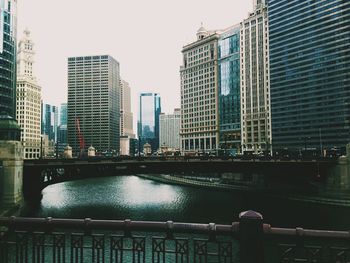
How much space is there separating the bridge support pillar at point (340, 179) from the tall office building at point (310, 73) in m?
85.0

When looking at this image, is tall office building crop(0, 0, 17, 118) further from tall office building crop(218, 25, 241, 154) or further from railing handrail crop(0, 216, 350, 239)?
railing handrail crop(0, 216, 350, 239)

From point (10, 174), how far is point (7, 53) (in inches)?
3368

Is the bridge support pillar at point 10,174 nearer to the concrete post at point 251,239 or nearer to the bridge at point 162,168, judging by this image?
the bridge at point 162,168

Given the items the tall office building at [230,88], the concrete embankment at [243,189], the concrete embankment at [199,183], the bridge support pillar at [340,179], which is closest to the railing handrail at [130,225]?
the concrete embankment at [243,189]

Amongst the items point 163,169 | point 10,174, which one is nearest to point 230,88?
point 163,169

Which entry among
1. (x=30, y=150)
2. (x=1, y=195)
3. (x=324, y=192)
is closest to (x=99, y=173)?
(x=1, y=195)

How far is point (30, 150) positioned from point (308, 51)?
14600 centimetres

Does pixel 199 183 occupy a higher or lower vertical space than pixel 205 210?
lower

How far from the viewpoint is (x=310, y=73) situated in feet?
537

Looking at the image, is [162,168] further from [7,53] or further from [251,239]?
[7,53]

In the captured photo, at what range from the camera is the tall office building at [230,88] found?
19025cm

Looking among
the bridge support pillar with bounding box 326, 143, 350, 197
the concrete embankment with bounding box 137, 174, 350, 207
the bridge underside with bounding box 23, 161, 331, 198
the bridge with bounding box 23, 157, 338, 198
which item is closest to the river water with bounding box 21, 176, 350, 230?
the concrete embankment with bounding box 137, 174, 350, 207

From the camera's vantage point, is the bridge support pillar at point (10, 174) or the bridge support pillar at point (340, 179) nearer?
the bridge support pillar at point (10, 174)

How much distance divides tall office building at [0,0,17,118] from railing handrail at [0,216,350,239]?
121 metres
